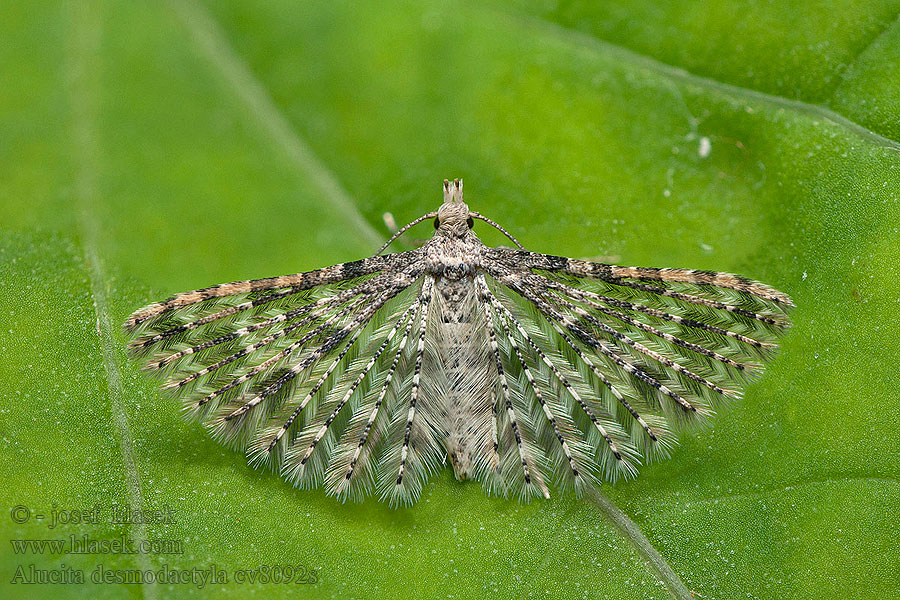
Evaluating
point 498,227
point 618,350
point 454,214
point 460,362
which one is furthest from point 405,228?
point 618,350

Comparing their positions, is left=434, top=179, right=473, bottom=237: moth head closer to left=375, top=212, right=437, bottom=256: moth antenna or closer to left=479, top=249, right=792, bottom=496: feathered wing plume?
left=375, top=212, right=437, bottom=256: moth antenna

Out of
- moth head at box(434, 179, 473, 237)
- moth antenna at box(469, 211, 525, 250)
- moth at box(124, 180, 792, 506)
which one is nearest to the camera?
moth at box(124, 180, 792, 506)

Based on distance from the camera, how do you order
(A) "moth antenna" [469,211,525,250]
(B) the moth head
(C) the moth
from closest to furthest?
(C) the moth, (B) the moth head, (A) "moth antenna" [469,211,525,250]

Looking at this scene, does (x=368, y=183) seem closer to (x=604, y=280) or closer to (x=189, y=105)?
(x=189, y=105)

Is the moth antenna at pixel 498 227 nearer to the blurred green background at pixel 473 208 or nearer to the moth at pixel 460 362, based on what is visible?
the blurred green background at pixel 473 208

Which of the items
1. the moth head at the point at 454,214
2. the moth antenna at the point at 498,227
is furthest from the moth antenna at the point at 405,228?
the moth antenna at the point at 498,227

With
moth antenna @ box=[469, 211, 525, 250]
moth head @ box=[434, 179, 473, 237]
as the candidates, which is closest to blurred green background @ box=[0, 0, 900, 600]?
moth antenna @ box=[469, 211, 525, 250]
